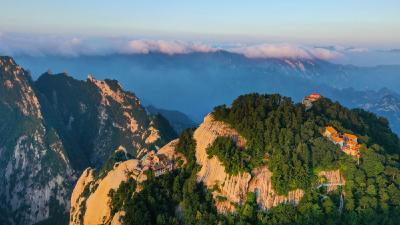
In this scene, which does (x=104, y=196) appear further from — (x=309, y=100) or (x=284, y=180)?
(x=309, y=100)

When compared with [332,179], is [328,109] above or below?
above

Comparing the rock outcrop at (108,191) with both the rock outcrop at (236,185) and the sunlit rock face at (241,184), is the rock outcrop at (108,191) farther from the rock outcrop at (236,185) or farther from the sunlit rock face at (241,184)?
the sunlit rock face at (241,184)

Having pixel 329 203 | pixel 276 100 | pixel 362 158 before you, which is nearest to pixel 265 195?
pixel 329 203

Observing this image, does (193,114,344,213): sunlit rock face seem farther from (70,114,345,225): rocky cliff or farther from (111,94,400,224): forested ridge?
(111,94,400,224): forested ridge

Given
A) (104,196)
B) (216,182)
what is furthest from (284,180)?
(104,196)

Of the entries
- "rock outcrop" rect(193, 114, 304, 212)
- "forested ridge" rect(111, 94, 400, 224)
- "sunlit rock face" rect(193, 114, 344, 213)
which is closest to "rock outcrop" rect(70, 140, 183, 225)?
"forested ridge" rect(111, 94, 400, 224)

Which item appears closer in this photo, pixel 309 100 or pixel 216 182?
pixel 216 182

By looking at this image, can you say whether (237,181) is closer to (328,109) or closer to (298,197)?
(298,197)

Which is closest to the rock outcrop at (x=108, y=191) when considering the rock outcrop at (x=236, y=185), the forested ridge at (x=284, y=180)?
the forested ridge at (x=284, y=180)
